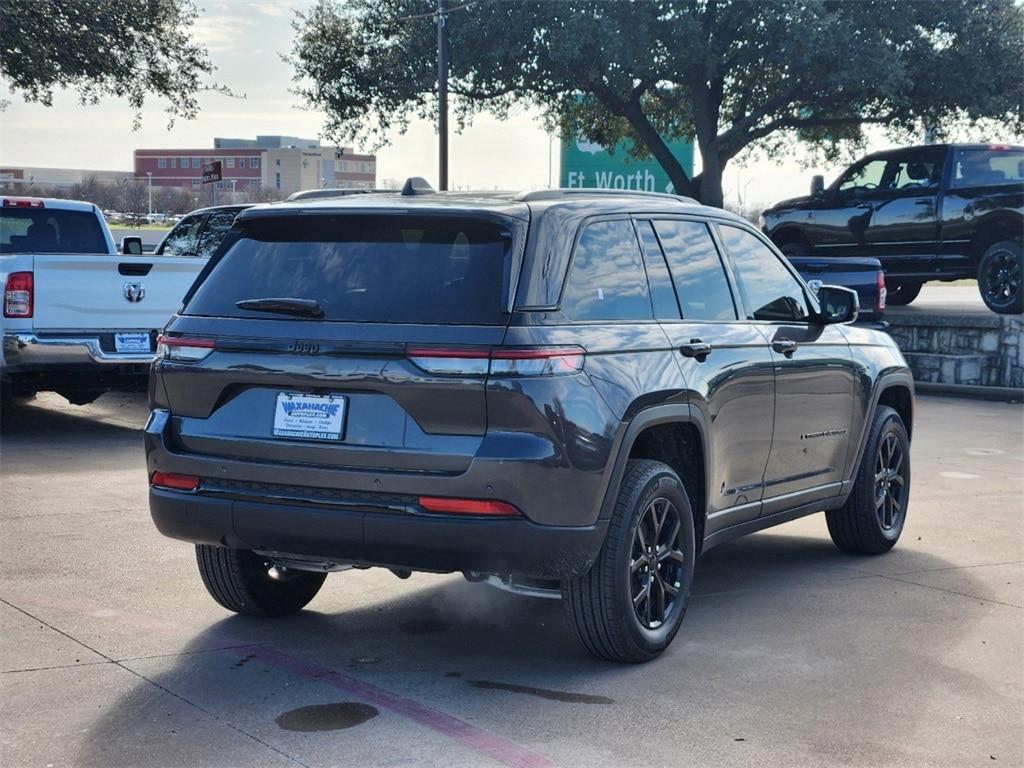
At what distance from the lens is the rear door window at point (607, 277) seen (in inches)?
Answer: 208

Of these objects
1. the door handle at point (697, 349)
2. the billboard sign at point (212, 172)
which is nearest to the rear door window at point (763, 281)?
the door handle at point (697, 349)

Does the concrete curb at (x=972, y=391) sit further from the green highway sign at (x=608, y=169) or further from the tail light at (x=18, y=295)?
the green highway sign at (x=608, y=169)

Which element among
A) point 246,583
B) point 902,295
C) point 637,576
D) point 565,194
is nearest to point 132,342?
point 246,583

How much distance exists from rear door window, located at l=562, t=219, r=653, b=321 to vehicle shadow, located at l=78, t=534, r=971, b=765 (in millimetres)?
1305

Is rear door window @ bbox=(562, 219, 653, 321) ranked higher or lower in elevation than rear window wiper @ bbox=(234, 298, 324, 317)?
higher

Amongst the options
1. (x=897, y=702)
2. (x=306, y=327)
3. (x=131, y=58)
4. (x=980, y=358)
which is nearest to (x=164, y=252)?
(x=980, y=358)

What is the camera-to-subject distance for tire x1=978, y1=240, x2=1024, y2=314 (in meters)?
18.0

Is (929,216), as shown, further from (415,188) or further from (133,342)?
(415,188)

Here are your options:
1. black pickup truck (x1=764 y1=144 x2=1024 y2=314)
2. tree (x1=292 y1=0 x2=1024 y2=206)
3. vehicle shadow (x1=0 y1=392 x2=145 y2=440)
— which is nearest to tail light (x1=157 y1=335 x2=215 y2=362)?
vehicle shadow (x1=0 y1=392 x2=145 y2=440)

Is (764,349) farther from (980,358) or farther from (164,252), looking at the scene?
(980,358)

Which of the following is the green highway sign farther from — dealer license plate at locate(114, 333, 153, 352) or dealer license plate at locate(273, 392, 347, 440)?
dealer license plate at locate(273, 392, 347, 440)

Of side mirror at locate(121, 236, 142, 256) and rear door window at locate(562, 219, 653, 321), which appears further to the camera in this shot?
side mirror at locate(121, 236, 142, 256)

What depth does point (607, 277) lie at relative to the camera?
551 centimetres

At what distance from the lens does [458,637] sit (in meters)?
5.84
